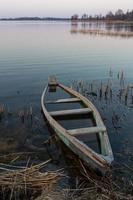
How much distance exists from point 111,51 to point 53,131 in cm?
2546

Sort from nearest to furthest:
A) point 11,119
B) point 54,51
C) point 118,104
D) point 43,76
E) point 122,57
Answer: point 11,119 < point 118,104 < point 43,76 < point 122,57 < point 54,51

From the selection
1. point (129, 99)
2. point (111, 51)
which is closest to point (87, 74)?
point (129, 99)

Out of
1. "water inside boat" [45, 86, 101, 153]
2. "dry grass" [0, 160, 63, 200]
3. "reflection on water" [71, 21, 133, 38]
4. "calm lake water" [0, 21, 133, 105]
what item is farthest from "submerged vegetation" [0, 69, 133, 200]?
"reflection on water" [71, 21, 133, 38]

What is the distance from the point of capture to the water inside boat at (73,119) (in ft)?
37.6

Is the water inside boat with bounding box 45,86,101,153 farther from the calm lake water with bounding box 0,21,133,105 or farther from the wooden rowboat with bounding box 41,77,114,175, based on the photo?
the calm lake water with bounding box 0,21,133,105

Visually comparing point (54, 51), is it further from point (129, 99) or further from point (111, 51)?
point (129, 99)

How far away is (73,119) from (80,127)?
0.89 metres

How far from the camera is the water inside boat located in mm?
11445

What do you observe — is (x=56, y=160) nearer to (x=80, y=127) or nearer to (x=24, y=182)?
(x=80, y=127)

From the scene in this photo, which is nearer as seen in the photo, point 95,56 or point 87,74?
point 87,74

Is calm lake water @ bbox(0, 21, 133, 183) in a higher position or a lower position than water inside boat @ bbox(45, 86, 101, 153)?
higher

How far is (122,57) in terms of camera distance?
1232 inches

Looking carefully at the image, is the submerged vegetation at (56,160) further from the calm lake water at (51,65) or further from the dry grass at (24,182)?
the calm lake water at (51,65)

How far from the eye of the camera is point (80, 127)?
13.2 meters
